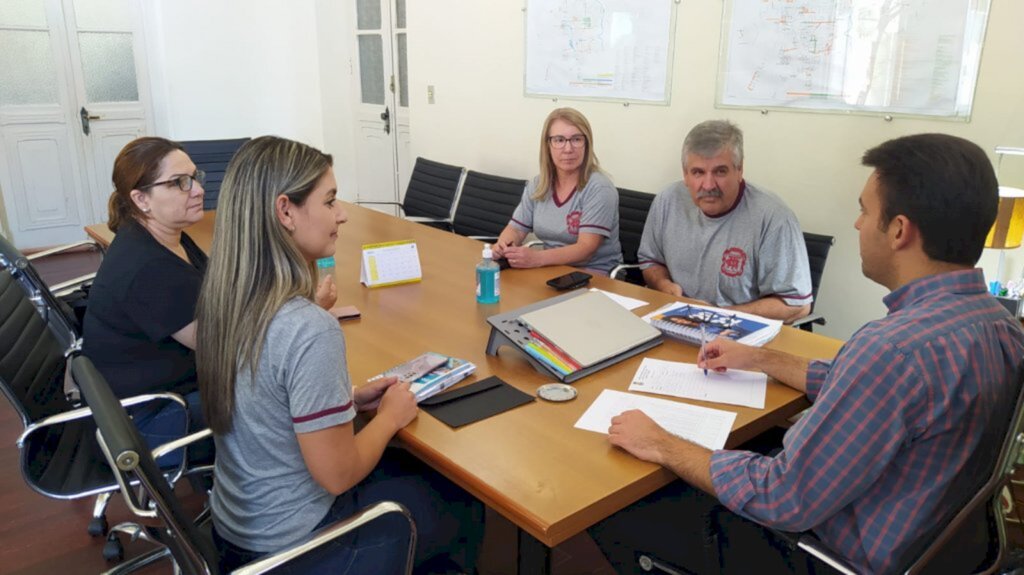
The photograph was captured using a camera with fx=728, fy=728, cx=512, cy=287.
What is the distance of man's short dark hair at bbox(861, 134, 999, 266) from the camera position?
1.18 m

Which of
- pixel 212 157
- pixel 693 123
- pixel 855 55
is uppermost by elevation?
pixel 855 55

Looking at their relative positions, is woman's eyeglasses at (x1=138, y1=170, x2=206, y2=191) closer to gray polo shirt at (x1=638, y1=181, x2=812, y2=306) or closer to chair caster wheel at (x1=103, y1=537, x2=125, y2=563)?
chair caster wheel at (x1=103, y1=537, x2=125, y2=563)

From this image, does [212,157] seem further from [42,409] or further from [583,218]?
[42,409]

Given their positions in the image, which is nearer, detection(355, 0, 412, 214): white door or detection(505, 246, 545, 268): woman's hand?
detection(505, 246, 545, 268): woman's hand

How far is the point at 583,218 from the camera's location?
117 inches

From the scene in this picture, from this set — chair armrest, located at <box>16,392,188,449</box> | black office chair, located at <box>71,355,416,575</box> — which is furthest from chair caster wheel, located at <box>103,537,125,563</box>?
black office chair, located at <box>71,355,416,575</box>

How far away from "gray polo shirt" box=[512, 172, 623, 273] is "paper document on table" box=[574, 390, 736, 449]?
132 cm

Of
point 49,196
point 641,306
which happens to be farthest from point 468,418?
point 49,196

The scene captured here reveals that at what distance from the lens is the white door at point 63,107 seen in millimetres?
5422

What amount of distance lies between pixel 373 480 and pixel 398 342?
421mm

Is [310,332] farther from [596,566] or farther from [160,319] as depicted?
[596,566]

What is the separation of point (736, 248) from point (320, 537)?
1.79m

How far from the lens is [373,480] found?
168 centimetres

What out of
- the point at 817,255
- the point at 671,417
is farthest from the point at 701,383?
the point at 817,255
